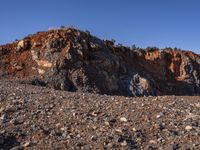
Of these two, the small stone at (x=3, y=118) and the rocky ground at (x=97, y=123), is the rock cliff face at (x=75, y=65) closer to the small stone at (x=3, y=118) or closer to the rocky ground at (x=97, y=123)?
the rocky ground at (x=97, y=123)

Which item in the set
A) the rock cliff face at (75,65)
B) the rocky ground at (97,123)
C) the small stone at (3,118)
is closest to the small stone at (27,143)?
the rocky ground at (97,123)

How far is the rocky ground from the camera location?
29.0 ft

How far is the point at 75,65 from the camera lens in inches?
1148

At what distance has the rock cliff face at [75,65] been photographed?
27839mm

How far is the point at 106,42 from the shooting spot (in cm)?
3591

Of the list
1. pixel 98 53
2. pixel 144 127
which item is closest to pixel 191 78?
pixel 98 53

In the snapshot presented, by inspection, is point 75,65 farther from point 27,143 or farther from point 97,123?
point 27,143

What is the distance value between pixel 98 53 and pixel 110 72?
164cm

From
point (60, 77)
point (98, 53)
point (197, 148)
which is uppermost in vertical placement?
point (98, 53)

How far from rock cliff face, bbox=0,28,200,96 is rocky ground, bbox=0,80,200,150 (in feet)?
45.1

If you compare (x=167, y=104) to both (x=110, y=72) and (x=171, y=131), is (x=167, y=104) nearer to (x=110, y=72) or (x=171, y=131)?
(x=171, y=131)

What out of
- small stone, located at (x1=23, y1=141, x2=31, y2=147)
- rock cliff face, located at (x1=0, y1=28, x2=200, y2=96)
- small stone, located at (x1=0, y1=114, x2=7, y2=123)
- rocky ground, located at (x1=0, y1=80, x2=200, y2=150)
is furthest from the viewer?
rock cliff face, located at (x1=0, y1=28, x2=200, y2=96)

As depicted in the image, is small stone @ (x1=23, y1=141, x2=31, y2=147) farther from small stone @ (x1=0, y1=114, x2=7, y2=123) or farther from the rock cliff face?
the rock cliff face

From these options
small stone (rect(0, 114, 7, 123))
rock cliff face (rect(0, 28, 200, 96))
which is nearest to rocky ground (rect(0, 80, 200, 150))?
small stone (rect(0, 114, 7, 123))
